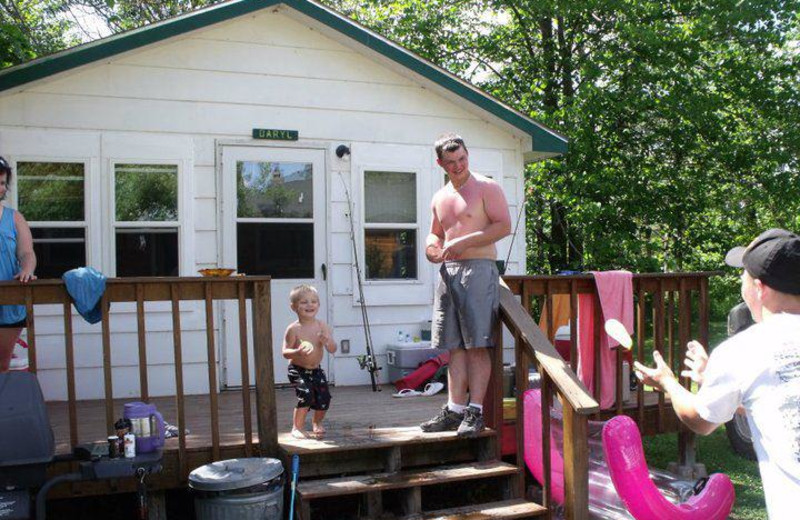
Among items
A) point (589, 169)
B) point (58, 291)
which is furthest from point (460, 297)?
point (589, 169)

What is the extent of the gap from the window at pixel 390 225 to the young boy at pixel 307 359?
8.56ft

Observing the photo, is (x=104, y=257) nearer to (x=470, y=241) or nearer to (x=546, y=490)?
(x=470, y=241)

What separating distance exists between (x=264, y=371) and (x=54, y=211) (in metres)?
3.09

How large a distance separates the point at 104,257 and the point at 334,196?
6.57ft

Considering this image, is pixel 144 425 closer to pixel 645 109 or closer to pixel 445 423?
pixel 445 423

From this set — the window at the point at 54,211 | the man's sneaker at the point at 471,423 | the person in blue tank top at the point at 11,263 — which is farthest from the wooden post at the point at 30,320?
the window at the point at 54,211

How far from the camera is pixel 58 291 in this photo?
13.8ft

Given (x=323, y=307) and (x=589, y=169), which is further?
(x=589, y=169)

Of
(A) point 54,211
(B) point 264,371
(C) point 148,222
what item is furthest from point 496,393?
(A) point 54,211

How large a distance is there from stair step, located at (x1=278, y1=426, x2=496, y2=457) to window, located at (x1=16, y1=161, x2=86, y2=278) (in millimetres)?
2765

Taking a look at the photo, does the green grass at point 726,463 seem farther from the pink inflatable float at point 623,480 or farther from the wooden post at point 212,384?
the wooden post at point 212,384

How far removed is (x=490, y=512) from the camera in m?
4.34

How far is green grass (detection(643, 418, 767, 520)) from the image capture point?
5461 millimetres

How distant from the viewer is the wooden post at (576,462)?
13.6 ft
